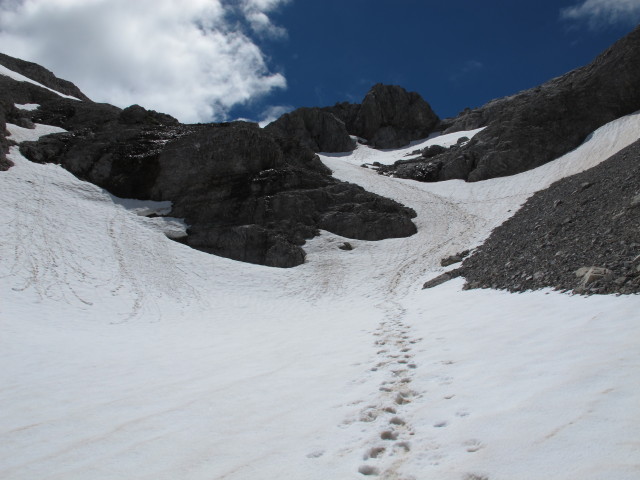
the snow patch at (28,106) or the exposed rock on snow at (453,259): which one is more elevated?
the snow patch at (28,106)

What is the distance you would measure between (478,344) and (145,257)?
19.5 metres

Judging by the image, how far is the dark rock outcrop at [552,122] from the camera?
37.9 meters

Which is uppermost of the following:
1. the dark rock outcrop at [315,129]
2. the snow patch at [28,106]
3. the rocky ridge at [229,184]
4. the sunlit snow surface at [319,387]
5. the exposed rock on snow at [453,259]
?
the dark rock outcrop at [315,129]

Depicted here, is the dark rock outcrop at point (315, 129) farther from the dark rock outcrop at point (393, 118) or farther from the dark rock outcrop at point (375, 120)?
the dark rock outcrop at point (393, 118)

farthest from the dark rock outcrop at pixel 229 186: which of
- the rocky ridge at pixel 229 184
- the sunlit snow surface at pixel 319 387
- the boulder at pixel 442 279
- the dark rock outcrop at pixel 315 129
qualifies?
the dark rock outcrop at pixel 315 129

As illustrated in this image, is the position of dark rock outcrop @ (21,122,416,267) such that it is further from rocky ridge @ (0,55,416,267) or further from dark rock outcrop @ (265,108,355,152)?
dark rock outcrop @ (265,108,355,152)

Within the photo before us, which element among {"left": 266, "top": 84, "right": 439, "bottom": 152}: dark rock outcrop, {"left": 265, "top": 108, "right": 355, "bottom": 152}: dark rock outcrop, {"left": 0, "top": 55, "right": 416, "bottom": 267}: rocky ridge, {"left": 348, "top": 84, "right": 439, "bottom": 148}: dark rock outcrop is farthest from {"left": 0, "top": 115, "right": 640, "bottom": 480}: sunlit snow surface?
{"left": 348, "top": 84, "right": 439, "bottom": 148}: dark rock outcrop

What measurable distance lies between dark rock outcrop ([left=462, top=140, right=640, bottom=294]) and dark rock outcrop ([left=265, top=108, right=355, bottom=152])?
55.0m

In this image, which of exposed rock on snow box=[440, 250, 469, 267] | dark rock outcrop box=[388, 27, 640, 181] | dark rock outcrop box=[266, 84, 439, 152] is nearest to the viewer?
exposed rock on snow box=[440, 250, 469, 267]

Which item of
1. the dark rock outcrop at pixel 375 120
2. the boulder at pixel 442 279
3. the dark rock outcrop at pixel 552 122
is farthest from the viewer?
the dark rock outcrop at pixel 375 120

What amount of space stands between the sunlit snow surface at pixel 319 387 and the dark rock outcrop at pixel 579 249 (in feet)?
2.16

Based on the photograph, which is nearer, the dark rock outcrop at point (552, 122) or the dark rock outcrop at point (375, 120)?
the dark rock outcrop at point (552, 122)

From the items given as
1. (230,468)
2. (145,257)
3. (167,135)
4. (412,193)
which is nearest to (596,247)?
(230,468)

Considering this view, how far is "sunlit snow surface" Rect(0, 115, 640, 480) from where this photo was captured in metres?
3.27
